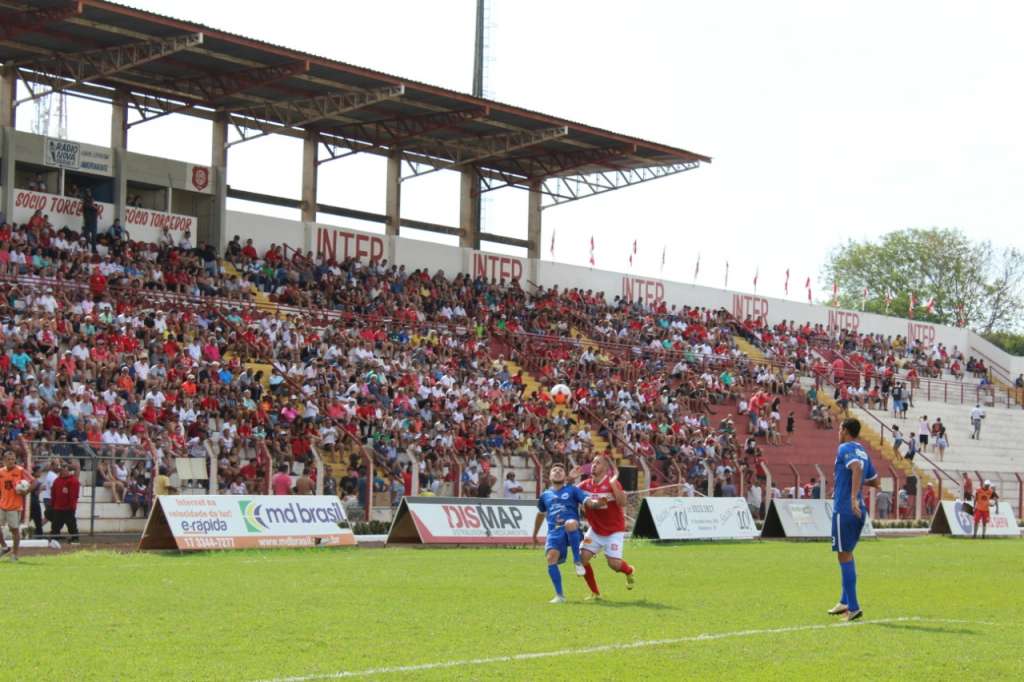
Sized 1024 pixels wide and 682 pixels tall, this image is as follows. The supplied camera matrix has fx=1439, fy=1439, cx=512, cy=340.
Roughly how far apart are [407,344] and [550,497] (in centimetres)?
2564

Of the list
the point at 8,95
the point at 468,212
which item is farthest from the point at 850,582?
the point at 468,212

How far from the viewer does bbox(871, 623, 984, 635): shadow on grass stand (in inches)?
527

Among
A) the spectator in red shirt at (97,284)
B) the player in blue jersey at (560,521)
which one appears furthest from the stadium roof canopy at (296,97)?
the player in blue jersey at (560,521)

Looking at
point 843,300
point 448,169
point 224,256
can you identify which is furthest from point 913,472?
point 843,300

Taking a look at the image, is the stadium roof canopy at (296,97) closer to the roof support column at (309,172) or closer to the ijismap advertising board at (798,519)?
the roof support column at (309,172)

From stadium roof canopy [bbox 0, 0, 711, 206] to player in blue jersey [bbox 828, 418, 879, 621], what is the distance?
27778 mm

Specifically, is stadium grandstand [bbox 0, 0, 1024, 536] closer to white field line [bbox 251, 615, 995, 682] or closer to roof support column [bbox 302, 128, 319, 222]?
roof support column [bbox 302, 128, 319, 222]

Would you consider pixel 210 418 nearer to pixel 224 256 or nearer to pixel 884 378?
pixel 224 256

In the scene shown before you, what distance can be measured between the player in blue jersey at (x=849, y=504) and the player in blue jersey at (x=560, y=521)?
3130 millimetres

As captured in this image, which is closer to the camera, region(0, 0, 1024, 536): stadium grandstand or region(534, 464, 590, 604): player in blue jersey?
region(534, 464, 590, 604): player in blue jersey

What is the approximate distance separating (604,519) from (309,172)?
35.1 meters

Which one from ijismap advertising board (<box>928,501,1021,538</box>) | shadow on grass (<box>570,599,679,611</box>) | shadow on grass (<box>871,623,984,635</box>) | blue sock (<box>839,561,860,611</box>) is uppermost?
blue sock (<box>839,561,860,611</box>)

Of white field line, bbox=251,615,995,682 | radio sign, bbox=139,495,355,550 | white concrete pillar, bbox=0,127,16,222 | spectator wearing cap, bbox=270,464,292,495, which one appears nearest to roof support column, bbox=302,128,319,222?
white concrete pillar, bbox=0,127,16,222

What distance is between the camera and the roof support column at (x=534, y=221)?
57.6 m
